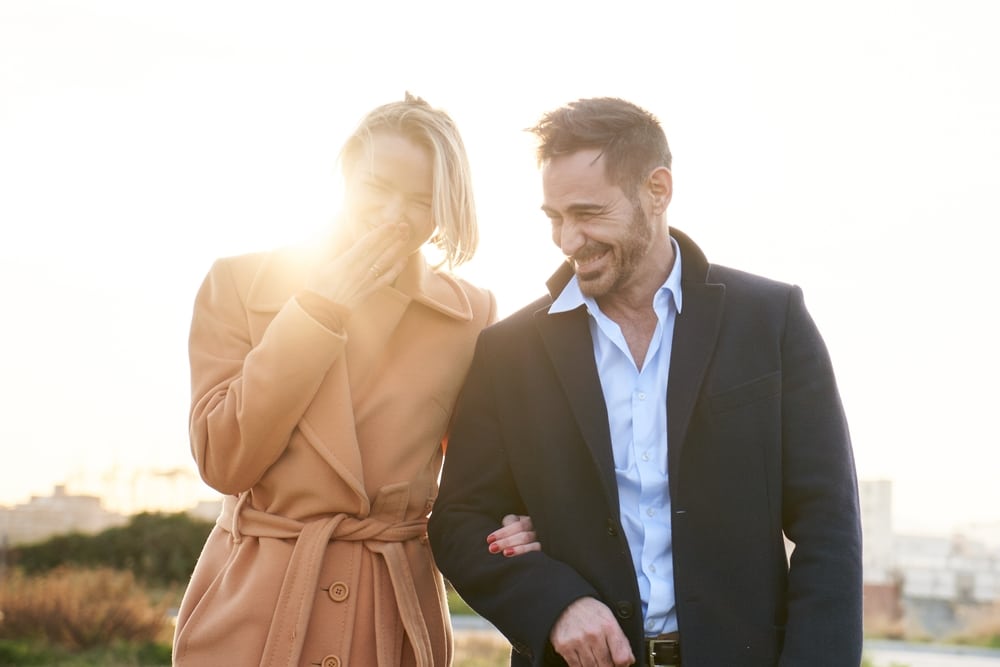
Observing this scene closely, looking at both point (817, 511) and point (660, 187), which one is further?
point (660, 187)

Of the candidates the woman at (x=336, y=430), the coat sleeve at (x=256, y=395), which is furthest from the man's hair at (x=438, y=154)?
the coat sleeve at (x=256, y=395)

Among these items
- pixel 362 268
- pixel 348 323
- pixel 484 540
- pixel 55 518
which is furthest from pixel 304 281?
pixel 55 518

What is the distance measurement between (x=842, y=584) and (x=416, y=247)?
1577mm

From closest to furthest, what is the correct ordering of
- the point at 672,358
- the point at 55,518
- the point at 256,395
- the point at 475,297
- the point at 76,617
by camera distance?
1. the point at 256,395
2. the point at 672,358
3. the point at 475,297
4. the point at 76,617
5. the point at 55,518

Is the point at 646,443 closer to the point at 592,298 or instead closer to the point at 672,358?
the point at 672,358

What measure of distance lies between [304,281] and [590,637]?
1398 millimetres

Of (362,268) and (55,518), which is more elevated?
(362,268)

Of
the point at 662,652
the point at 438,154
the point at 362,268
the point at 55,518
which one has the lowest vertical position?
the point at 55,518

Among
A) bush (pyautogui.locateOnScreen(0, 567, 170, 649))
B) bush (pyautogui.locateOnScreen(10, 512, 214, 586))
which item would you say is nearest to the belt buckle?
bush (pyautogui.locateOnScreen(0, 567, 170, 649))

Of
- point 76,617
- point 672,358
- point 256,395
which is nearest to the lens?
point 256,395

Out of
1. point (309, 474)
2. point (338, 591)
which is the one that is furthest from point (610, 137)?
point (338, 591)

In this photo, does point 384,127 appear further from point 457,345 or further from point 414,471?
point 414,471

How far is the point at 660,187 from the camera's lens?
3.74 metres

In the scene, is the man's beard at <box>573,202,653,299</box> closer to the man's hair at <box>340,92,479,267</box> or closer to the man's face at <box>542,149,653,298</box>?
the man's face at <box>542,149,653,298</box>
